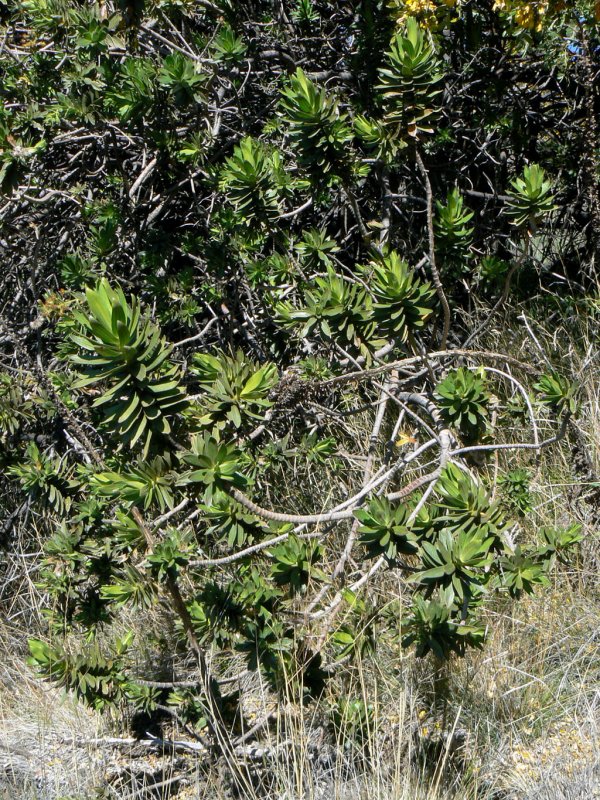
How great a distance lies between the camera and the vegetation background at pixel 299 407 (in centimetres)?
272

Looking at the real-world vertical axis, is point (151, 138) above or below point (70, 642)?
above

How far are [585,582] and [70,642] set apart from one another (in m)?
2.59

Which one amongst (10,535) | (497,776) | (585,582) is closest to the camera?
(497,776)

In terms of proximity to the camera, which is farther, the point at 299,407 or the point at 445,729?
the point at 299,407

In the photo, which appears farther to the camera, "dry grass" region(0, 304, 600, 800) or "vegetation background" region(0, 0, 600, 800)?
"dry grass" region(0, 304, 600, 800)

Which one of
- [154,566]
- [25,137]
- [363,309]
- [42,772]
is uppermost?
[363,309]

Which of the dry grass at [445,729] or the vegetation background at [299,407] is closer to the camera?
the vegetation background at [299,407]

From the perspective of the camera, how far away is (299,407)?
3807mm

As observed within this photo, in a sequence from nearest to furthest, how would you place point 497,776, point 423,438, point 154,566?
point 154,566
point 497,776
point 423,438

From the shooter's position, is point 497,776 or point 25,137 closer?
point 497,776

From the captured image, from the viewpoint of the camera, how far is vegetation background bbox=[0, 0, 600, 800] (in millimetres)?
2721

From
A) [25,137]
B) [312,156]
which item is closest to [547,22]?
[312,156]

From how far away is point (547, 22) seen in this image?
3.85m

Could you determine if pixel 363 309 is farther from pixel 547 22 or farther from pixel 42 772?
pixel 42 772
